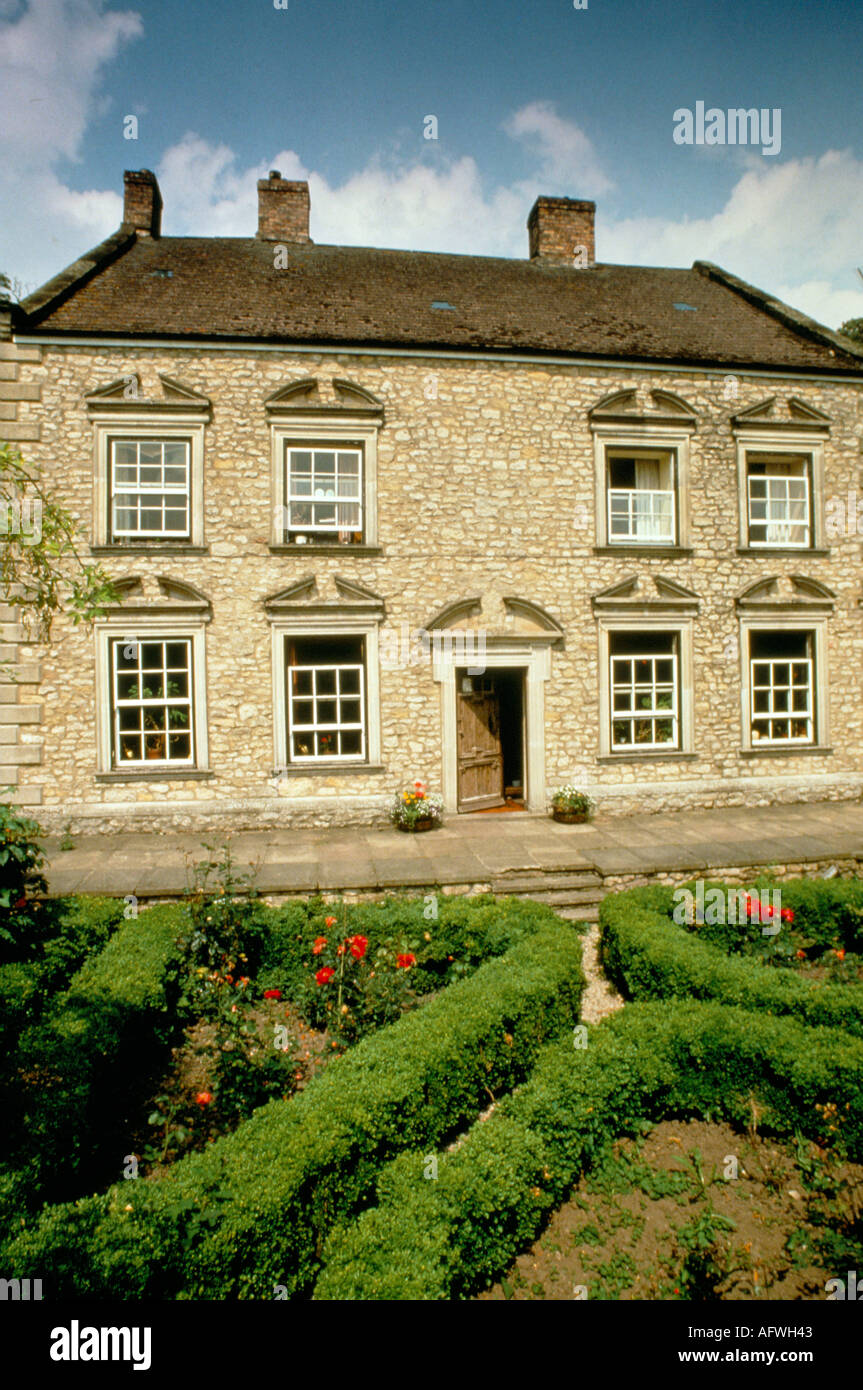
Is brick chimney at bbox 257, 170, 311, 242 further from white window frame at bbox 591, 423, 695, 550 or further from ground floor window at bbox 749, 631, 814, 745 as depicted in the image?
ground floor window at bbox 749, 631, 814, 745

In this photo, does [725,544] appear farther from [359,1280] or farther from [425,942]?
[359,1280]

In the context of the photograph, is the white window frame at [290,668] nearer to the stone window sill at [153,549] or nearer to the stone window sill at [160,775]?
the stone window sill at [160,775]

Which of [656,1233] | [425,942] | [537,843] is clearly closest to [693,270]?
[537,843]

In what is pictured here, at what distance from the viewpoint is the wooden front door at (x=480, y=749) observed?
12.0 metres

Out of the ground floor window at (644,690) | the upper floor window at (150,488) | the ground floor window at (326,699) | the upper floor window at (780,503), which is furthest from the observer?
the upper floor window at (780,503)

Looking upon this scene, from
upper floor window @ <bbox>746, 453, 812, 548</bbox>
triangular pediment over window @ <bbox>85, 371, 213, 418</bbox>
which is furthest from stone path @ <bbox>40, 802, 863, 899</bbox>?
triangular pediment over window @ <bbox>85, 371, 213, 418</bbox>

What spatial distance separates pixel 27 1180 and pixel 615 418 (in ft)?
41.2

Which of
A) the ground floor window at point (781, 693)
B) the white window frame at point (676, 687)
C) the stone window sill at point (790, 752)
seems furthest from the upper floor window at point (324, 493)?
the stone window sill at point (790, 752)

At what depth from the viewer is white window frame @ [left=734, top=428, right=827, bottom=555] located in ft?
40.9

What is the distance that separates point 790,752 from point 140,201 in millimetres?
17076

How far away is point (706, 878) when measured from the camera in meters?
9.05

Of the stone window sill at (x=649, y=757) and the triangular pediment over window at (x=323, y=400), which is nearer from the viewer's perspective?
the triangular pediment over window at (x=323, y=400)

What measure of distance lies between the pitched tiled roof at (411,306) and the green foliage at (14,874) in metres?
8.56

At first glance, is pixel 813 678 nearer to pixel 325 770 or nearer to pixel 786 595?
pixel 786 595
